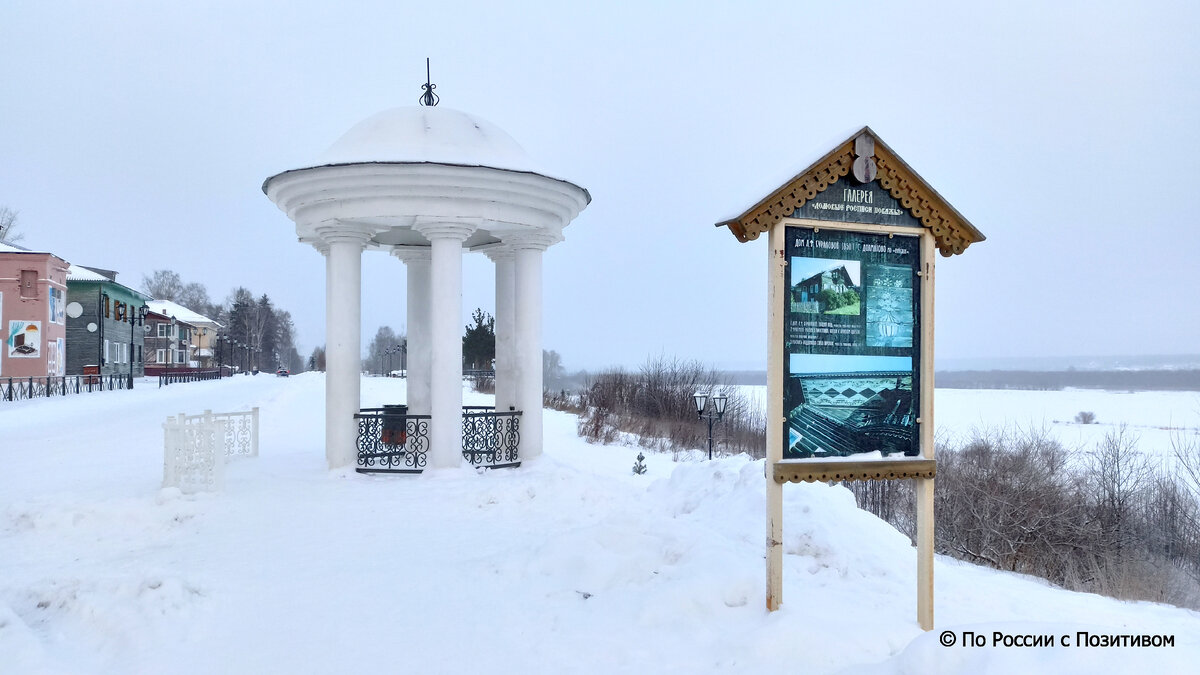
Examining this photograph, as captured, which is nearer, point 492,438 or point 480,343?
point 492,438

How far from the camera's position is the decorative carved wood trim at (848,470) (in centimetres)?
532

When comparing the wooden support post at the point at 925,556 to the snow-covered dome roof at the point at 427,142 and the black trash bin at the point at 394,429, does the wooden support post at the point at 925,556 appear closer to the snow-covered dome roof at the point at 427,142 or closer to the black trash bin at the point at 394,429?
the snow-covered dome roof at the point at 427,142

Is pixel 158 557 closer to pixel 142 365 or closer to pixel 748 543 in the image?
pixel 748 543

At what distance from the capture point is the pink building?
3528 cm

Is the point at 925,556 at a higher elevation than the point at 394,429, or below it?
below

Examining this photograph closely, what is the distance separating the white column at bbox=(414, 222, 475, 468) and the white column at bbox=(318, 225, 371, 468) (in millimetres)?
1272

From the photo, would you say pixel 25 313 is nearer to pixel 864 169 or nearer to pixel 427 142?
pixel 427 142

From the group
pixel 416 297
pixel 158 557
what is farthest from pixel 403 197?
pixel 158 557

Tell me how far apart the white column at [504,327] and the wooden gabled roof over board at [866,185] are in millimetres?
7568

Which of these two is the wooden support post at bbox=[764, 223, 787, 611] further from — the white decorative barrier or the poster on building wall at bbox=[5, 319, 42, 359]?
the poster on building wall at bbox=[5, 319, 42, 359]

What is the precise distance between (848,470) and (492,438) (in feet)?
24.3

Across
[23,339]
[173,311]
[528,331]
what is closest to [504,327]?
[528,331]

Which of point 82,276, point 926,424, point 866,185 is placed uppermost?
point 82,276

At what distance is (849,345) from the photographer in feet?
18.0
